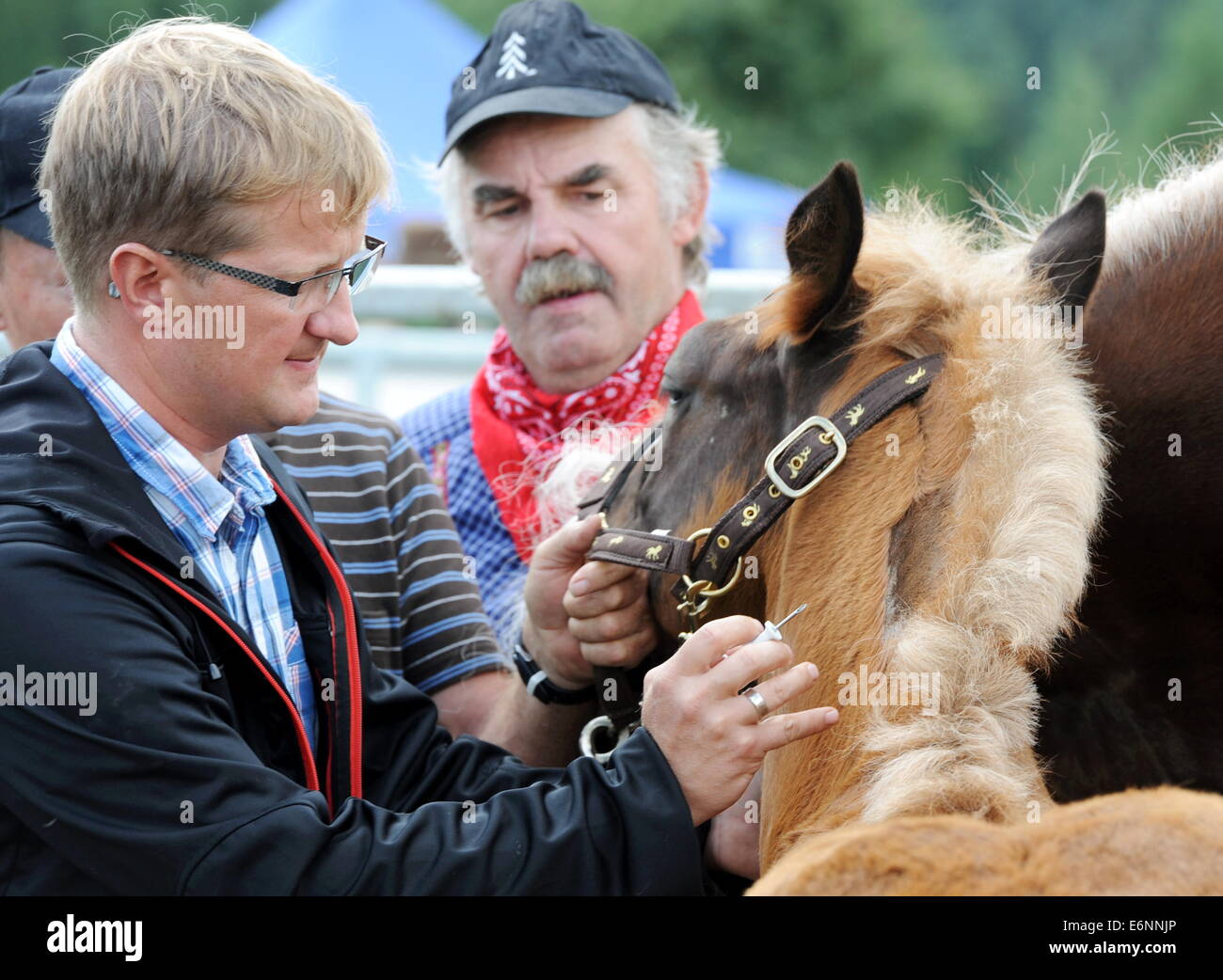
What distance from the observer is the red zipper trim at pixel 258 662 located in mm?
1942

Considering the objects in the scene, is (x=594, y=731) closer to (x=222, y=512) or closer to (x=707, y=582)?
(x=707, y=582)

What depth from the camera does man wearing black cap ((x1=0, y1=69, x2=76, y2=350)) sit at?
3244 millimetres

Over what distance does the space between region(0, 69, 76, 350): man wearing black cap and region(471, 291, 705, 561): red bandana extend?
1316mm

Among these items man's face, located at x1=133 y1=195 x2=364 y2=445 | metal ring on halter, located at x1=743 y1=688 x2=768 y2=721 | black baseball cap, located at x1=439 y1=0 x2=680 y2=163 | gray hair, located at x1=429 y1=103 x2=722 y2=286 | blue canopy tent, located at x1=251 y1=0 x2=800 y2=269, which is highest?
blue canopy tent, located at x1=251 y1=0 x2=800 y2=269

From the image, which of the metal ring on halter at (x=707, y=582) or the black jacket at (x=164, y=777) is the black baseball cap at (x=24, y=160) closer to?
the black jacket at (x=164, y=777)

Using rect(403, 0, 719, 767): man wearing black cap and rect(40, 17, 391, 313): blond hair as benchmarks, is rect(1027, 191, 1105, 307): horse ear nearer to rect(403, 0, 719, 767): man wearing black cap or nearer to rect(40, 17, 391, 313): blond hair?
rect(40, 17, 391, 313): blond hair

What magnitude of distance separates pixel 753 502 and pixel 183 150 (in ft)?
3.61

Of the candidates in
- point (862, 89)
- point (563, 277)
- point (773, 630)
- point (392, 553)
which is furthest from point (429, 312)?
point (862, 89)

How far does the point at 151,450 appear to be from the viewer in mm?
2160

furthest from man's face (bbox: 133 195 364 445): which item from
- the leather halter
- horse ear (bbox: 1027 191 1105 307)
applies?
horse ear (bbox: 1027 191 1105 307)

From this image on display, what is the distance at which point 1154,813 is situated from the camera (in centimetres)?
147

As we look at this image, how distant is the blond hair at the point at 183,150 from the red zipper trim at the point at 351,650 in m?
0.57

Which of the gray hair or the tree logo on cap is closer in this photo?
the tree logo on cap
